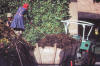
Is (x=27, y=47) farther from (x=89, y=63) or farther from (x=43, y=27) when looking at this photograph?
(x=43, y=27)

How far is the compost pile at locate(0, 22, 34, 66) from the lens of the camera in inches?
202

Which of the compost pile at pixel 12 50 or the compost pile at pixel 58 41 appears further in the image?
the compost pile at pixel 58 41

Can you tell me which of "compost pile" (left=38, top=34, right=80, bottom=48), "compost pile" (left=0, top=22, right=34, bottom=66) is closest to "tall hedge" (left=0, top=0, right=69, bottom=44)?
"compost pile" (left=38, top=34, right=80, bottom=48)

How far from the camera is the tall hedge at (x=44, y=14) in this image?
40.5 ft

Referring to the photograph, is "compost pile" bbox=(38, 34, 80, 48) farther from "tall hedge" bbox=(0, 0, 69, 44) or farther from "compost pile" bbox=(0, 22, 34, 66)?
"tall hedge" bbox=(0, 0, 69, 44)

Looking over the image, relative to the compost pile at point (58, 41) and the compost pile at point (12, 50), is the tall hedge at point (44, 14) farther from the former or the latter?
the compost pile at point (12, 50)

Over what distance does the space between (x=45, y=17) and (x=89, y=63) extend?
3209 millimetres

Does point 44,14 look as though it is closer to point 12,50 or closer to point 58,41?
point 58,41

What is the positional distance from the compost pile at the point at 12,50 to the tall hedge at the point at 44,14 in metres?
6.23

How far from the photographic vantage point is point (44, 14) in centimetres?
1258

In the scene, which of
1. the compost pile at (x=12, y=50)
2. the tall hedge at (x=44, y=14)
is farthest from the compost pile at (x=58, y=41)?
the tall hedge at (x=44, y=14)

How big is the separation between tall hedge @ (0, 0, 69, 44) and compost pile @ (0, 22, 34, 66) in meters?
6.23

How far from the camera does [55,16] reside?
40.9 ft

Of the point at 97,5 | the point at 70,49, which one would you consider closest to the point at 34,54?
the point at 70,49
